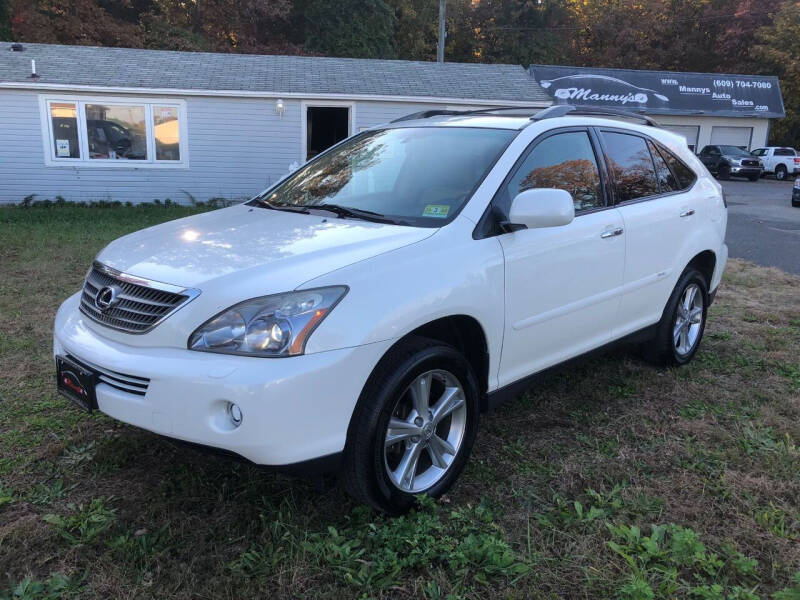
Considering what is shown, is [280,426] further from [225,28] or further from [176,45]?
[225,28]

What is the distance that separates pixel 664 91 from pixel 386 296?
99.4 feet

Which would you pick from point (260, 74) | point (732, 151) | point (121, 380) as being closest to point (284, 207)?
point (121, 380)

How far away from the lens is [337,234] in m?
3.08

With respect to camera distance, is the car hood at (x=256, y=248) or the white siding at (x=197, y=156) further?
the white siding at (x=197, y=156)

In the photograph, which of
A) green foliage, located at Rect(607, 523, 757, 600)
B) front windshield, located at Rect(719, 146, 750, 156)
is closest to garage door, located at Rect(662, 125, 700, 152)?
front windshield, located at Rect(719, 146, 750, 156)

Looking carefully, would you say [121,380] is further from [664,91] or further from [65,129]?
[664,91]

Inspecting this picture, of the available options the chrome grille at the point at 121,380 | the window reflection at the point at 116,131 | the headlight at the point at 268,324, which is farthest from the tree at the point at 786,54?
the chrome grille at the point at 121,380

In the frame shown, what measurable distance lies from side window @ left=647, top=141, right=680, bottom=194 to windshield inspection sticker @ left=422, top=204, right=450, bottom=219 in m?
2.03

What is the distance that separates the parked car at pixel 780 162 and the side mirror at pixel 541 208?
31.4 m

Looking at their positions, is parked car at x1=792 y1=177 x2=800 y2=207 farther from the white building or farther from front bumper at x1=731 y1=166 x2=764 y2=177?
front bumper at x1=731 y1=166 x2=764 y2=177

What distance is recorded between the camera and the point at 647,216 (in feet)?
13.8

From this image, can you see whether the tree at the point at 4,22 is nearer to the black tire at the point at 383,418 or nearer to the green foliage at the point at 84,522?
the green foliage at the point at 84,522

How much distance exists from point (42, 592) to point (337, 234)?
5.96ft

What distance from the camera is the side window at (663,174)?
15.0 feet
